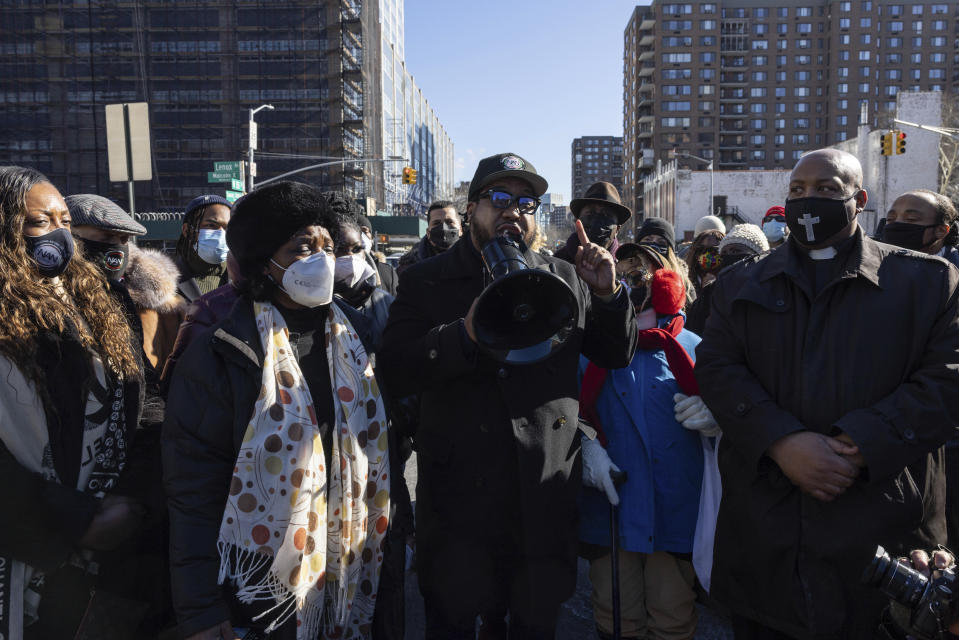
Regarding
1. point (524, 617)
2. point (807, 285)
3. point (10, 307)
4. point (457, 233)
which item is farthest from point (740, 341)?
point (457, 233)

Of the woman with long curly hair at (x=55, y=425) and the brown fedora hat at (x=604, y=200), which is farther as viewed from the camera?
the brown fedora hat at (x=604, y=200)

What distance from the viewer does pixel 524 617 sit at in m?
A: 2.50

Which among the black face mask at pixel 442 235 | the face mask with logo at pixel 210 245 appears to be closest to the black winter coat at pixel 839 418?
the face mask with logo at pixel 210 245

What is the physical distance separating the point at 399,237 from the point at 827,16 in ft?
234

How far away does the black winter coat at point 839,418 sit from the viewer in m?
2.24

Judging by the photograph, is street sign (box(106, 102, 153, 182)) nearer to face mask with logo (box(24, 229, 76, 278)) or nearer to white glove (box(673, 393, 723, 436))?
face mask with logo (box(24, 229, 76, 278))

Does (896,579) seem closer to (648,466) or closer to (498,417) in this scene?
(648,466)

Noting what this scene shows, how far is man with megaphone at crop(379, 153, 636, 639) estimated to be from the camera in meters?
2.42

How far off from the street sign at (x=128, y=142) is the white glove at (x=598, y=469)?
6556 millimetres

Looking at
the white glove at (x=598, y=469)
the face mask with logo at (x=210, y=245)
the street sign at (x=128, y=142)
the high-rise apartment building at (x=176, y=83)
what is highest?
the high-rise apartment building at (x=176, y=83)

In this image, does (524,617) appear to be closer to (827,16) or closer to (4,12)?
(4,12)

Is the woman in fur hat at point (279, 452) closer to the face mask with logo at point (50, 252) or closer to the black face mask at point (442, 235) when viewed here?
the face mask with logo at point (50, 252)

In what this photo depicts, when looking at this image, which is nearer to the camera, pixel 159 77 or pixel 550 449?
pixel 550 449

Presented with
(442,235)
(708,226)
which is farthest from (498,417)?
(708,226)
